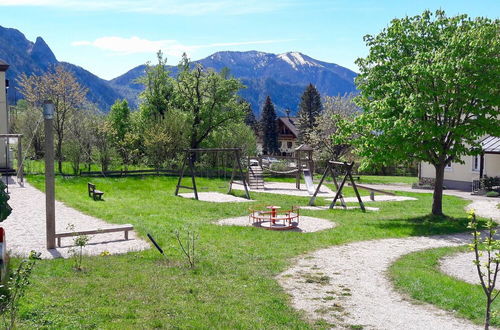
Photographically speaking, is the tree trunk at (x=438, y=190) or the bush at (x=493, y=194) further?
the bush at (x=493, y=194)

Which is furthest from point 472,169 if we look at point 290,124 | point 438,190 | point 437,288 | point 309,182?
point 290,124

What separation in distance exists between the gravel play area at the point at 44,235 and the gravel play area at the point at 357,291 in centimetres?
524

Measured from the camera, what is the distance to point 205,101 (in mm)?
46219

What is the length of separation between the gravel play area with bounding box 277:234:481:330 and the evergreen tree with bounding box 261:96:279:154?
77.4m

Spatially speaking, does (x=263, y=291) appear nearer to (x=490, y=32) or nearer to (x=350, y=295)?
(x=350, y=295)

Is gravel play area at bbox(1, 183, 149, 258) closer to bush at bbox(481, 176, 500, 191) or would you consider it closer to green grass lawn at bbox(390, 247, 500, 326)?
green grass lawn at bbox(390, 247, 500, 326)

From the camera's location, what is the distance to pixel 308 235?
1661 centimetres

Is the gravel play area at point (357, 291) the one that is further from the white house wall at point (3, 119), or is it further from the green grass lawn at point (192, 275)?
the white house wall at point (3, 119)

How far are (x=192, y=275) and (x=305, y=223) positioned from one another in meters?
8.78

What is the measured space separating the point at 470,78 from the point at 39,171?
94.1 ft

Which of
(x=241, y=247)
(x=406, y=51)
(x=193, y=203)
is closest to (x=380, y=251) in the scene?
(x=241, y=247)

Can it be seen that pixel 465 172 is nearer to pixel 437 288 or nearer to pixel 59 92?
Answer: pixel 437 288

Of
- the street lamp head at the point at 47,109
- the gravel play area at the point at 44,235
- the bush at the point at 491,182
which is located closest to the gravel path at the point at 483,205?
the bush at the point at 491,182

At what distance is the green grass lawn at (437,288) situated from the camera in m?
9.12
